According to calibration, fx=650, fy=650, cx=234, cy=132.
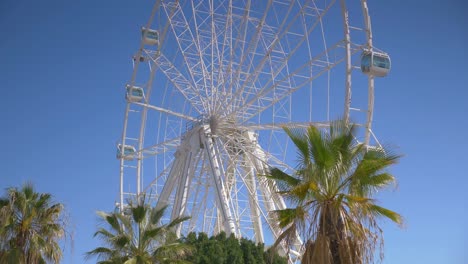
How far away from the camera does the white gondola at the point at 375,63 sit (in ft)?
81.4

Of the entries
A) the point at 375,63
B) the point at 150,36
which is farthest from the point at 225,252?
the point at 150,36

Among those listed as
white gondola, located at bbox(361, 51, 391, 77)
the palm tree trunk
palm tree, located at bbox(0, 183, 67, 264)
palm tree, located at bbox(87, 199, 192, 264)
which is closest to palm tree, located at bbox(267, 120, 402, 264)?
the palm tree trunk

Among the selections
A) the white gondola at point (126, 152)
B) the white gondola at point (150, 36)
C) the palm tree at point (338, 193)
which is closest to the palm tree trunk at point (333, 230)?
the palm tree at point (338, 193)

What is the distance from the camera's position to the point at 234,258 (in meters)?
21.0

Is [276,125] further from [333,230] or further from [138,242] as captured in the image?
[333,230]

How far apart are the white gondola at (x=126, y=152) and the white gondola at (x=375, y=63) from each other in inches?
653

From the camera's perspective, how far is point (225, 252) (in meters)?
21.2

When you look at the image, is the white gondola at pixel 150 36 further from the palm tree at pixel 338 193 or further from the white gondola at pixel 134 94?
the palm tree at pixel 338 193

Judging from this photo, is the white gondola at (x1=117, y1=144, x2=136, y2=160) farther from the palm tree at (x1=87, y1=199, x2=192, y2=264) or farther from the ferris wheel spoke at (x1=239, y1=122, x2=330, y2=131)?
the palm tree at (x1=87, y1=199, x2=192, y2=264)

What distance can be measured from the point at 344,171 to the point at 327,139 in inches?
28.6

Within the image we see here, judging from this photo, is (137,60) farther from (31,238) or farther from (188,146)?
(31,238)

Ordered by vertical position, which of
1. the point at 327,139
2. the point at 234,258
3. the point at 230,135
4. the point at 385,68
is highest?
the point at 385,68

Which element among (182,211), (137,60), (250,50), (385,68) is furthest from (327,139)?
(137,60)

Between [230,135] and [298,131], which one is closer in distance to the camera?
[298,131]
